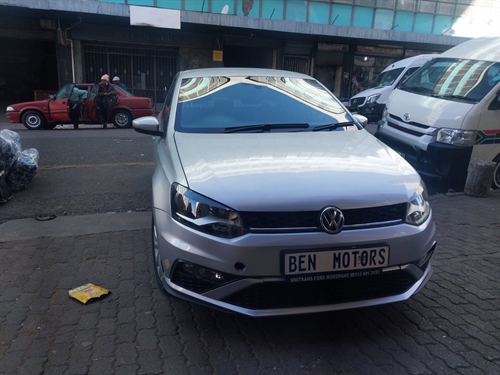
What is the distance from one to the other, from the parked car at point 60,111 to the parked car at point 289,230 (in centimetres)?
1081

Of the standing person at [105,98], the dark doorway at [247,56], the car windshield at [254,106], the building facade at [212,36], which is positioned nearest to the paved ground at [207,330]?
the car windshield at [254,106]

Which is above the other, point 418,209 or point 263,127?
point 263,127

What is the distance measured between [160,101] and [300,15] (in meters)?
7.92

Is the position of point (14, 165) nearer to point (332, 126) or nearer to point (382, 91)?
point (332, 126)

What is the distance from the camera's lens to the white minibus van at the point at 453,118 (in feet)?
19.2

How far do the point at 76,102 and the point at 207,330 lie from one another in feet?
38.0

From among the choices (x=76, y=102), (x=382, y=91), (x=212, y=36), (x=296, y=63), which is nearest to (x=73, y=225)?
(x=76, y=102)

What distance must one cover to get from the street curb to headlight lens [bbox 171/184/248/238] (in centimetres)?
222

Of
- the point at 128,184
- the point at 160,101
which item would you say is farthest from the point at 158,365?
the point at 160,101

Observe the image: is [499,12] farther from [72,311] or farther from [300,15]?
[72,311]

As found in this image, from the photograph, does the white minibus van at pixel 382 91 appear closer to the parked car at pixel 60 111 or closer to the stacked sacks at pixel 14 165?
the parked car at pixel 60 111

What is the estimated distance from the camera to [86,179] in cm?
664

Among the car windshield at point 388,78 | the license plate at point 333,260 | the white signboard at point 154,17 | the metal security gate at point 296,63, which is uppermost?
the white signboard at point 154,17

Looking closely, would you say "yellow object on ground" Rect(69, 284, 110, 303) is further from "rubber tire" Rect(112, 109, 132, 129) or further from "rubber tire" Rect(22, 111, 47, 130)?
"rubber tire" Rect(22, 111, 47, 130)
